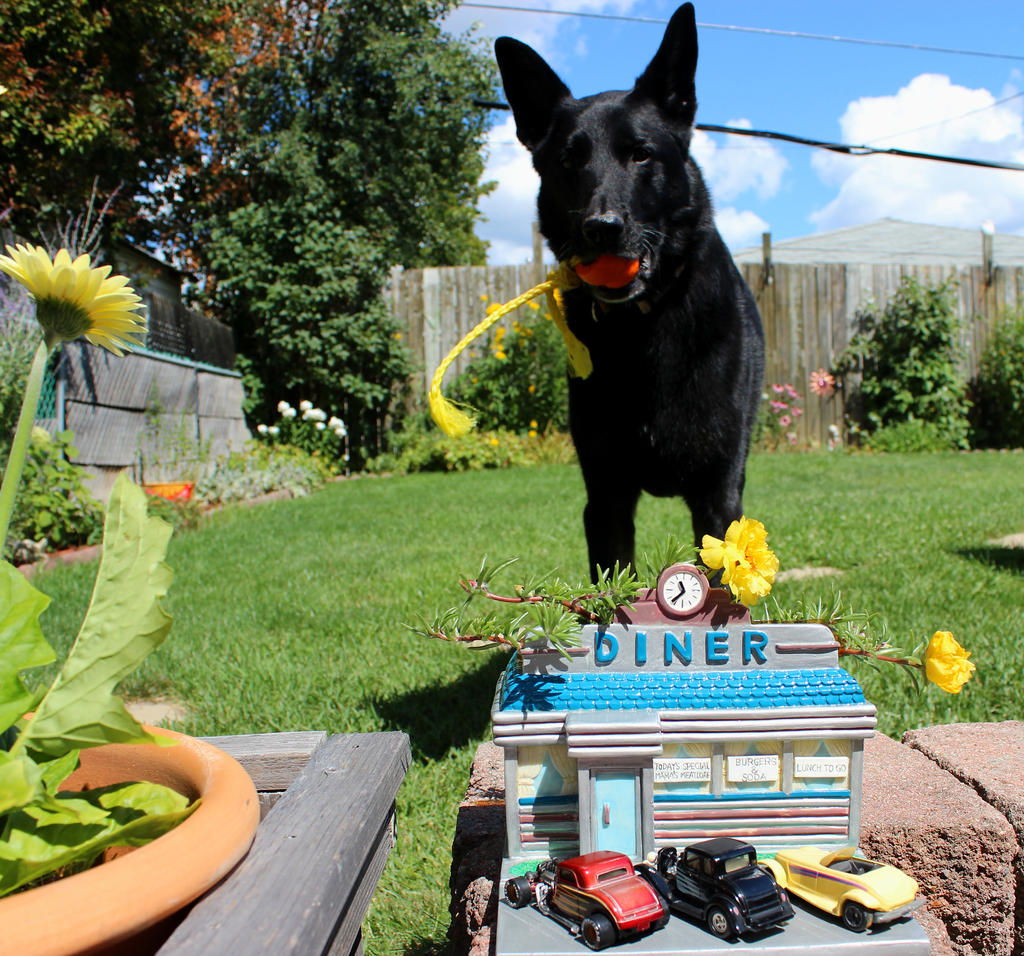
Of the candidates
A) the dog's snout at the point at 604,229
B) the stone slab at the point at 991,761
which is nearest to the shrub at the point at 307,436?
the dog's snout at the point at 604,229

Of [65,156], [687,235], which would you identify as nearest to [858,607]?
[687,235]

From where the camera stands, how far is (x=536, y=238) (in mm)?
10539

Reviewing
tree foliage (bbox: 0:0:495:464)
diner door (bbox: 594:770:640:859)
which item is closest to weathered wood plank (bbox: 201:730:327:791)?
diner door (bbox: 594:770:640:859)

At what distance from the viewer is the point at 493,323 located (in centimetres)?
174

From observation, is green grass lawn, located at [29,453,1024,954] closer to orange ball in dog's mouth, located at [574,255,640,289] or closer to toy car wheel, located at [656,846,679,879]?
toy car wheel, located at [656,846,679,879]

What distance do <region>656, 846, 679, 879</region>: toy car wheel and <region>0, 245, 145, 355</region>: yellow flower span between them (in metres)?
0.86

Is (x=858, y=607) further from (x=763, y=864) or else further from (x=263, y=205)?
(x=263, y=205)

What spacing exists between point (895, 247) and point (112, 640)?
19.9 meters

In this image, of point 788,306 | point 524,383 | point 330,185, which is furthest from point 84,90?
point 788,306

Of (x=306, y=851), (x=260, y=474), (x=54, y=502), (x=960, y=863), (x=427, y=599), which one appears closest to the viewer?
(x=306, y=851)

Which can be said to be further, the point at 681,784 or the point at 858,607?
the point at 858,607

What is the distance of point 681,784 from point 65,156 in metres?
8.57

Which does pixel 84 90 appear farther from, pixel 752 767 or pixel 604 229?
pixel 752 767

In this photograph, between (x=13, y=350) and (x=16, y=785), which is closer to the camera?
(x=16, y=785)
